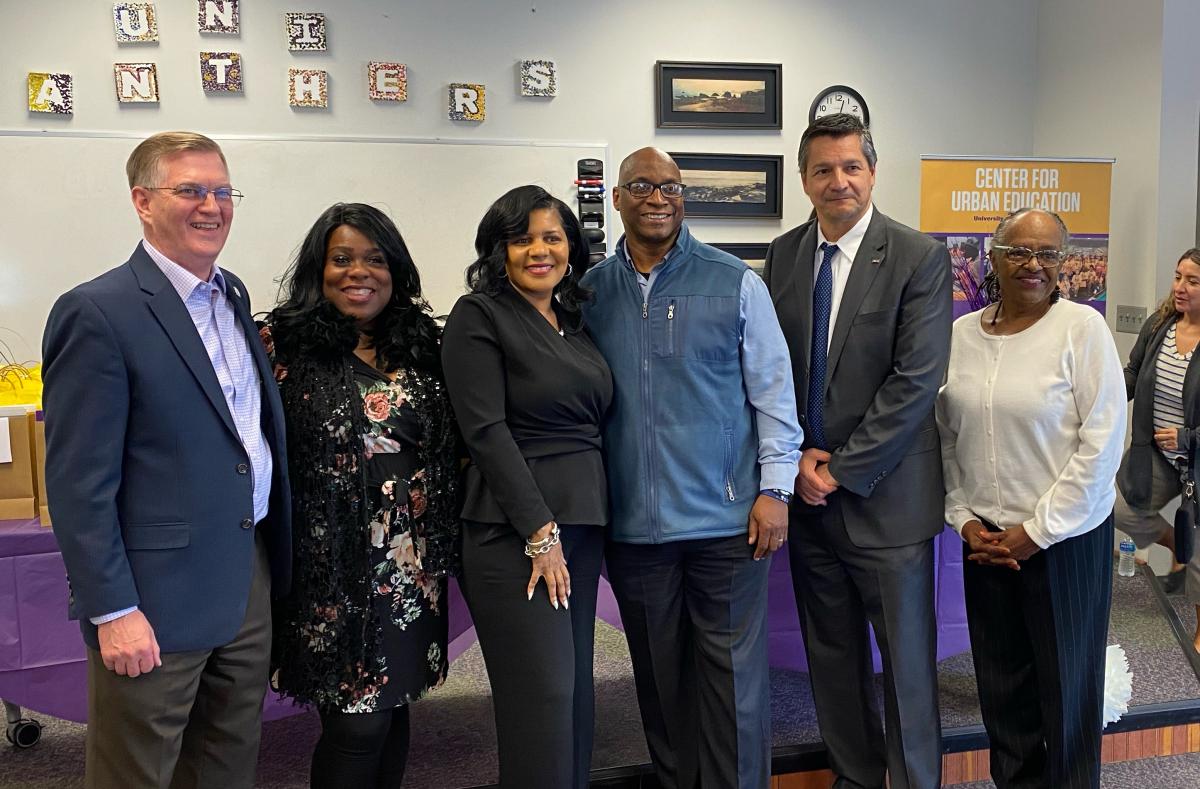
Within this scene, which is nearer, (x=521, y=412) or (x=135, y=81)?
(x=521, y=412)

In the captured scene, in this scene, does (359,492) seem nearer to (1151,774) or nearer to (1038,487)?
(1038,487)

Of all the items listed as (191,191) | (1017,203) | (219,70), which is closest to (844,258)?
(191,191)

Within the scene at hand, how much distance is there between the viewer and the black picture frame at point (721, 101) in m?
4.75

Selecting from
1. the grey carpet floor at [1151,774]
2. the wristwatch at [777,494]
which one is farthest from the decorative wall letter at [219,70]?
the grey carpet floor at [1151,774]

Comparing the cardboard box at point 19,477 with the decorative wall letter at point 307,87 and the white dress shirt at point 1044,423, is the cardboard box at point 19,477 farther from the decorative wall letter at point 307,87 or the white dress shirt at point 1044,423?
the decorative wall letter at point 307,87

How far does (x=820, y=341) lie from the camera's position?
209 cm

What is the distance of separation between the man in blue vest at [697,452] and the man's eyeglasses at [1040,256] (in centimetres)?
55

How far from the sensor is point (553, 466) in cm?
184

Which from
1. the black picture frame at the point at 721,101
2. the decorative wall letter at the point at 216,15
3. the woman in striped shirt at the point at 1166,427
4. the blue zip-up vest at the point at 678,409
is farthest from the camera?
the black picture frame at the point at 721,101

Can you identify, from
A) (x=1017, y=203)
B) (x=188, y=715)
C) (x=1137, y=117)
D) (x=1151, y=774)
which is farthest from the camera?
(x=1017, y=203)

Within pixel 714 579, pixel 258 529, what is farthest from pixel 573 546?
pixel 258 529

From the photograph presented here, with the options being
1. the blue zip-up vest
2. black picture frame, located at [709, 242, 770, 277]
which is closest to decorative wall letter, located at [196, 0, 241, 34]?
black picture frame, located at [709, 242, 770, 277]

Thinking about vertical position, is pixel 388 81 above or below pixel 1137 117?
above

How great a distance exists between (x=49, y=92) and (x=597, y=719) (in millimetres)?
3709
